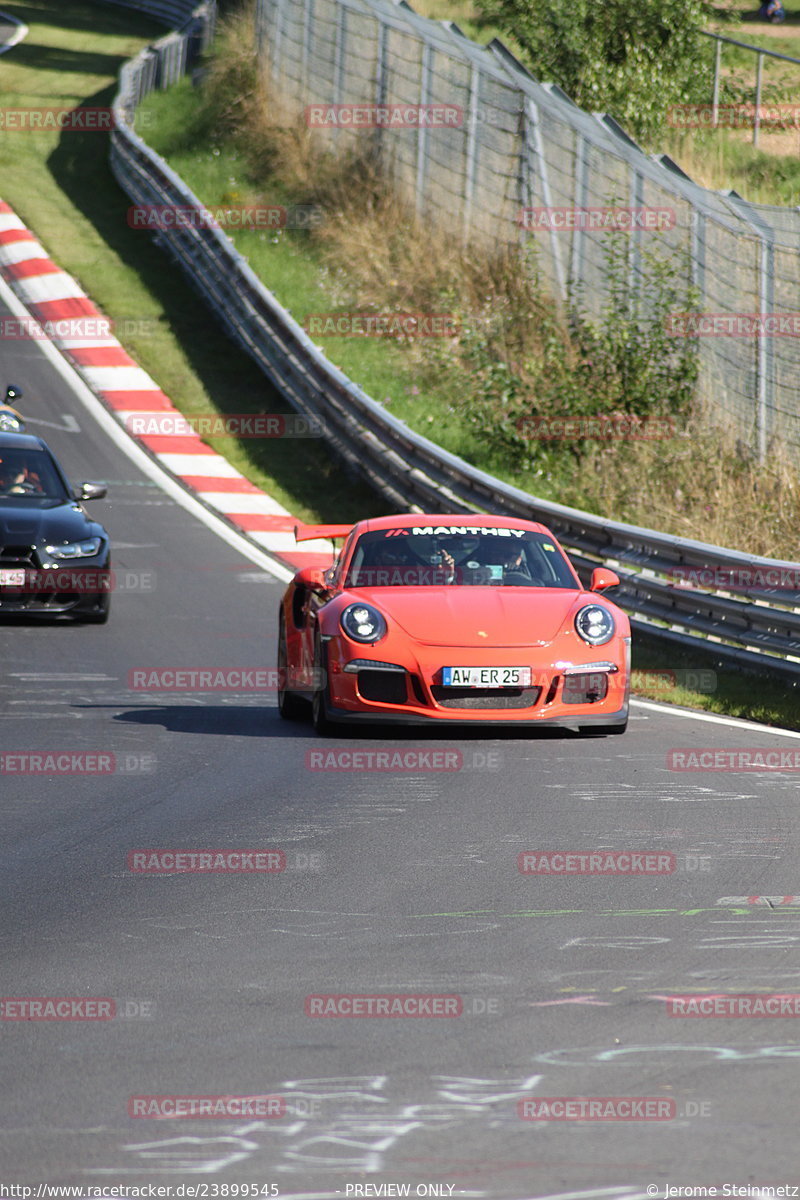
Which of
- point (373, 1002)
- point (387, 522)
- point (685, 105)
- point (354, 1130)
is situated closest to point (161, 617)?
point (387, 522)

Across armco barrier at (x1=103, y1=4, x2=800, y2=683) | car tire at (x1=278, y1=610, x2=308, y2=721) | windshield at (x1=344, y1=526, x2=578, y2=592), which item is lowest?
armco barrier at (x1=103, y1=4, x2=800, y2=683)

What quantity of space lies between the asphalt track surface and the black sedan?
478 centimetres

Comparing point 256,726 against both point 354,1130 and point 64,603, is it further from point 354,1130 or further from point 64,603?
point 354,1130

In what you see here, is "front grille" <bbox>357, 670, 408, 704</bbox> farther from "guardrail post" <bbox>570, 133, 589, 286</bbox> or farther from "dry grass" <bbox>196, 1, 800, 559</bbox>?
"guardrail post" <bbox>570, 133, 589, 286</bbox>

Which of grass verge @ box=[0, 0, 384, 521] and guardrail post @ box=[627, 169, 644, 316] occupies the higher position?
guardrail post @ box=[627, 169, 644, 316]

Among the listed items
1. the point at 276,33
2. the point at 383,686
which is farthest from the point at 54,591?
the point at 276,33

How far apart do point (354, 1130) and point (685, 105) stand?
29.7 m

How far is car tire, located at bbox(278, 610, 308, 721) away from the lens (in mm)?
11750

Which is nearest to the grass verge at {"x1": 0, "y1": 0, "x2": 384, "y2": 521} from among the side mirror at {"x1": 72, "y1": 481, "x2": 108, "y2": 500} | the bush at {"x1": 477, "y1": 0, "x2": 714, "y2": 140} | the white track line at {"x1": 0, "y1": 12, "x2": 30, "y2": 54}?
the white track line at {"x1": 0, "y1": 12, "x2": 30, "y2": 54}

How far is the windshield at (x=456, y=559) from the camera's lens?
1155 centimetres

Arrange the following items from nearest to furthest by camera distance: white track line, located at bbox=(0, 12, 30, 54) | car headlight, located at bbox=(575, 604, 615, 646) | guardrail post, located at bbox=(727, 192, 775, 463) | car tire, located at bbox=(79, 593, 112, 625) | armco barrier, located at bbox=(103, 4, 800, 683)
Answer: car headlight, located at bbox=(575, 604, 615, 646) < armco barrier, located at bbox=(103, 4, 800, 683) < car tire, located at bbox=(79, 593, 112, 625) < guardrail post, located at bbox=(727, 192, 775, 463) < white track line, located at bbox=(0, 12, 30, 54)

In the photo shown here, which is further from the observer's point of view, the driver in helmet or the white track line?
the white track line

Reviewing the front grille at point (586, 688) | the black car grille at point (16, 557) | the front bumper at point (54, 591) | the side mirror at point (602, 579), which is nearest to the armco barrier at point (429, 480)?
the side mirror at point (602, 579)

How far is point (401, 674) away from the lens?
34.4 ft
